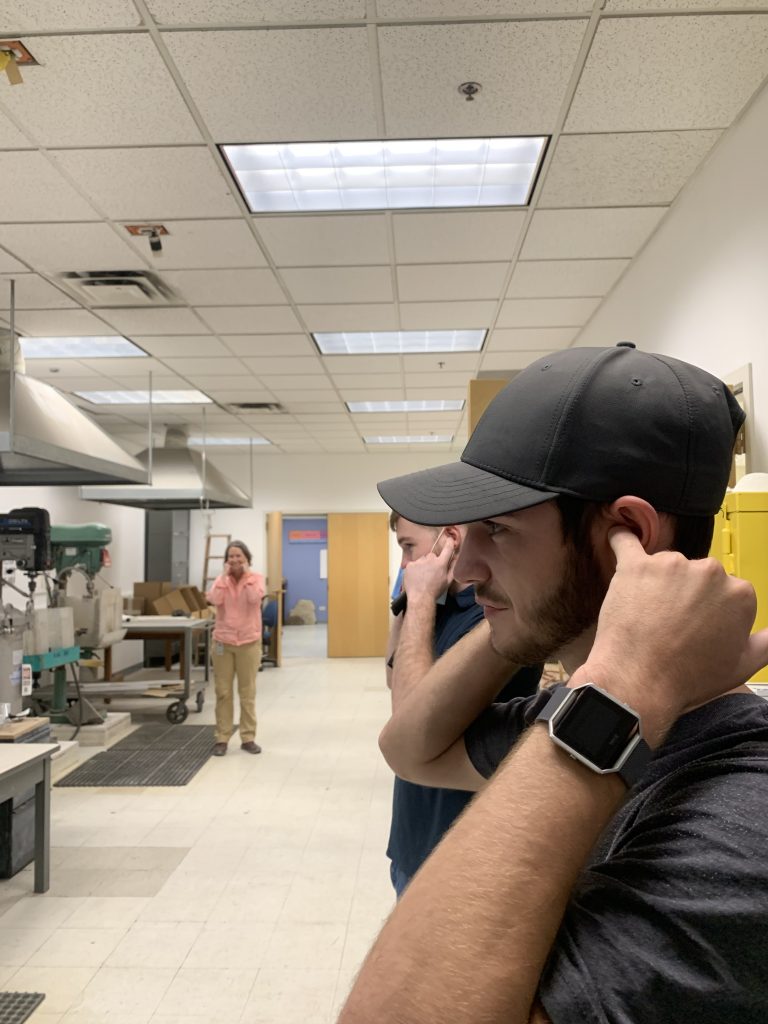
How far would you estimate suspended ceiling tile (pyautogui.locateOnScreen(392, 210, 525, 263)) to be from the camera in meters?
3.21

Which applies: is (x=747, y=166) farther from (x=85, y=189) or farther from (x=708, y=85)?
(x=85, y=189)

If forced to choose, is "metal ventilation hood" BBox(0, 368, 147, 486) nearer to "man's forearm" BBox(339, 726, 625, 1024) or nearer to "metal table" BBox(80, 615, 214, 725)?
"metal table" BBox(80, 615, 214, 725)

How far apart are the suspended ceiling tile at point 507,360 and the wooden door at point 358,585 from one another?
5027mm

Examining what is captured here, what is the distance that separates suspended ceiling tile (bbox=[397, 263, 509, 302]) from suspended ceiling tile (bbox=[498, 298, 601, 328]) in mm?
262

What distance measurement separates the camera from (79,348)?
537cm

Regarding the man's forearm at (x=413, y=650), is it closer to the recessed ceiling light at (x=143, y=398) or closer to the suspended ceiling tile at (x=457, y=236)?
the suspended ceiling tile at (x=457, y=236)

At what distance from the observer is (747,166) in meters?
2.37

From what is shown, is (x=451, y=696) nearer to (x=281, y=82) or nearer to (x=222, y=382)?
(x=281, y=82)

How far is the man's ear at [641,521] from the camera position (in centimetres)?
65

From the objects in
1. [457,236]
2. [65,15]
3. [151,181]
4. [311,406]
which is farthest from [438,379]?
[65,15]

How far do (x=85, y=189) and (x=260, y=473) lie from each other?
8.01m

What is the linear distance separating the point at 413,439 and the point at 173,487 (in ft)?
13.0

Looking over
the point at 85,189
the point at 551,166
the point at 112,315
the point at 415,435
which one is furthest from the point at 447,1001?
the point at 415,435

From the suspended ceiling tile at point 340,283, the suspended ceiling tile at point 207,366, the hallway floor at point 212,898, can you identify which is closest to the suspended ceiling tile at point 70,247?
the suspended ceiling tile at point 340,283
